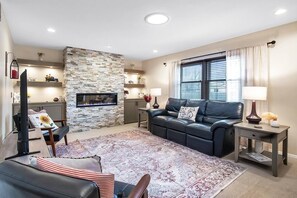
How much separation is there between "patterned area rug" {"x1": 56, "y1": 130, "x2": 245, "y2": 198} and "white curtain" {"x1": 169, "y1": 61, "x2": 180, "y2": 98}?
5.94 feet

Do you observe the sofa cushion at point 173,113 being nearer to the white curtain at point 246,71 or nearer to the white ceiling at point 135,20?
the white curtain at point 246,71

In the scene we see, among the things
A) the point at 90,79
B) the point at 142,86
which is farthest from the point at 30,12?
the point at 142,86

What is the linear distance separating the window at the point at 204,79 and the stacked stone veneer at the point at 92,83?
7.34ft

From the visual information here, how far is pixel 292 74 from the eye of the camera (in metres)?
2.97

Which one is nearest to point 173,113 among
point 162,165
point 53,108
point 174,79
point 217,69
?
point 174,79

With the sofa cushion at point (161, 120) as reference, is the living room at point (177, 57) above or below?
above

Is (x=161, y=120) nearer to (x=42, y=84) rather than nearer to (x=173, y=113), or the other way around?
(x=173, y=113)

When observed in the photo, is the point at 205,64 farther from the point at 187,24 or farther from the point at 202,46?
the point at 187,24

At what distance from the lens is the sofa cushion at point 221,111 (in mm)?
3393

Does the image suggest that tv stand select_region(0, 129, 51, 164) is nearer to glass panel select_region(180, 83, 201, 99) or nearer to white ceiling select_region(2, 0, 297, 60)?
white ceiling select_region(2, 0, 297, 60)

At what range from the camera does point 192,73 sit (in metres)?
4.91

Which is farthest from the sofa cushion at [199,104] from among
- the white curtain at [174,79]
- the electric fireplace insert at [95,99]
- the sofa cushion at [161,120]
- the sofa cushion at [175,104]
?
the electric fireplace insert at [95,99]

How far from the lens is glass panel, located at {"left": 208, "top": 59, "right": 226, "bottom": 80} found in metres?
4.13

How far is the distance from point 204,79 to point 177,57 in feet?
4.01
